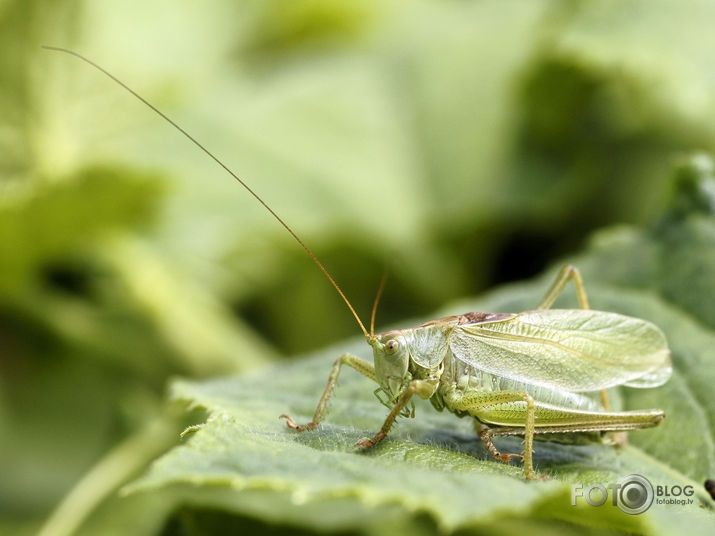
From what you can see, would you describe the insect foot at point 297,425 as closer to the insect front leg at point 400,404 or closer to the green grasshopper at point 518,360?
the green grasshopper at point 518,360

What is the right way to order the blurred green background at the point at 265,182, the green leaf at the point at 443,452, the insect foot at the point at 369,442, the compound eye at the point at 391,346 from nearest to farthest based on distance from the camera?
the green leaf at the point at 443,452 < the insect foot at the point at 369,442 < the compound eye at the point at 391,346 < the blurred green background at the point at 265,182

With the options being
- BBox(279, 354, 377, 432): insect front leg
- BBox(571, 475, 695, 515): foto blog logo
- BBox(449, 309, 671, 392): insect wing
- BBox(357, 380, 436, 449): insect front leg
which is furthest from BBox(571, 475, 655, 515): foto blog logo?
BBox(279, 354, 377, 432): insect front leg

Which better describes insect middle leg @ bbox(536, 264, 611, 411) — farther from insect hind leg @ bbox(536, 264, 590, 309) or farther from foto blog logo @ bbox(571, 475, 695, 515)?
foto blog logo @ bbox(571, 475, 695, 515)

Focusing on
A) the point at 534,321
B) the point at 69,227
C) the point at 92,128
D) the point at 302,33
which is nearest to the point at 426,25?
the point at 302,33

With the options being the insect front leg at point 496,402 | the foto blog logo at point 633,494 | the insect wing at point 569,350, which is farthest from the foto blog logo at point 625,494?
the insect wing at point 569,350

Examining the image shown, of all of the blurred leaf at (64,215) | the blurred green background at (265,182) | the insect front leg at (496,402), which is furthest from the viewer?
the blurred green background at (265,182)

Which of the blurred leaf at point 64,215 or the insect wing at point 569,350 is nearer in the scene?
the insect wing at point 569,350

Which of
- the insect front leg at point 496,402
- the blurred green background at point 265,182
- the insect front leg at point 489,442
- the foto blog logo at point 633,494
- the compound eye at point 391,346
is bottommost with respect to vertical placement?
the foto blog logo at point 633,494
